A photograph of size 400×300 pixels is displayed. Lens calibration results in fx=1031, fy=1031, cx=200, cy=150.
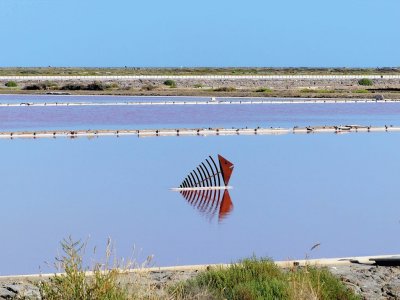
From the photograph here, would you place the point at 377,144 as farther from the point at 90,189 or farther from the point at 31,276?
the point at 31,276

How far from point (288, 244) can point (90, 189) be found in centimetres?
497

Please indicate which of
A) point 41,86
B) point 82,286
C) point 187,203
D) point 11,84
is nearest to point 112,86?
point 41,86

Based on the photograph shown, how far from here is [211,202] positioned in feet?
45.7

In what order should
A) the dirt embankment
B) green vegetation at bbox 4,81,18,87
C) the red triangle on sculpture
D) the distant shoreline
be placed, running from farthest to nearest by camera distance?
green vegetation at bbox 4,81,18,87
the distant shoreline
the red triangle on sculpture
the dirt embankment

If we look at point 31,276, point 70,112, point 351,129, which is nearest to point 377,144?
point 351,129

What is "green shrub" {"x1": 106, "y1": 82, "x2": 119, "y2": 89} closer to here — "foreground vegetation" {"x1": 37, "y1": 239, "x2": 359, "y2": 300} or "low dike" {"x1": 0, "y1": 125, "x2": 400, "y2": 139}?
"low dike" {"x1": 0, "y1": 125, "x2": 400, "y2": 139}

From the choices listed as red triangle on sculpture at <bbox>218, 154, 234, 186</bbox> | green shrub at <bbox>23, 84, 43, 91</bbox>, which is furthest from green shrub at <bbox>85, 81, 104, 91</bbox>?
red triangle on sculpture at <bbox>218, 154, 234, 186</bbox>

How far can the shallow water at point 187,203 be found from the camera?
33.7 ft

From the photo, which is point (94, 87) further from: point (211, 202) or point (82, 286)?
point (82, 286)

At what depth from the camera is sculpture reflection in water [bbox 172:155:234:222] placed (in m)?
13.2

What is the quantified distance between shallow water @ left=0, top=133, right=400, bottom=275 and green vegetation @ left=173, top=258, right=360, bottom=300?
811 millimetres

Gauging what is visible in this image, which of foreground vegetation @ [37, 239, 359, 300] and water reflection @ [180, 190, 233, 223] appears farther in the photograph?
water reflection @ [180, 190, 233, 223]

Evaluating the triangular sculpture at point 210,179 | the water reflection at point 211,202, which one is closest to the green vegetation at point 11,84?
the triangular sculpture at point 210,179

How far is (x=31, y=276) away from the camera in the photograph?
7.96 m
